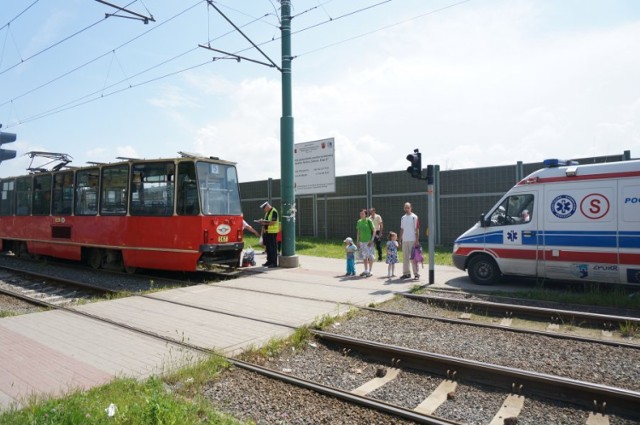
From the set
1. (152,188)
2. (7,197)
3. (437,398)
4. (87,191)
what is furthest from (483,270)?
(7,197)

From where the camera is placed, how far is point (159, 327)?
7.39m

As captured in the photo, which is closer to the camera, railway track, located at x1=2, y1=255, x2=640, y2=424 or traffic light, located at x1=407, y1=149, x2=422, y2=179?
railway track, located at x1=2, y1=255, x2=640, y2=424

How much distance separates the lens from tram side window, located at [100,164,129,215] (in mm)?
12969

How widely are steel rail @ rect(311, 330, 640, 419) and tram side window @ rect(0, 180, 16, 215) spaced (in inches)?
697

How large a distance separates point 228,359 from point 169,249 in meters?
6.90

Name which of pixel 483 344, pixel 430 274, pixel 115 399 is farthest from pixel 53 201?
pixel 483 344

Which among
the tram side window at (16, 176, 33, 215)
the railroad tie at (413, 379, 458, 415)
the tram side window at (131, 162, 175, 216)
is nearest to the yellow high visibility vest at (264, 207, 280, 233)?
the tram side window at (131, 162, 175, 216)

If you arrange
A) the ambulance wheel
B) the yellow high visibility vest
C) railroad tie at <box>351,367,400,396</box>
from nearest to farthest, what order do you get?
railroad tie at <box>351,367,400,396</box> → the ambulance wheel → the yellow high visibility vest

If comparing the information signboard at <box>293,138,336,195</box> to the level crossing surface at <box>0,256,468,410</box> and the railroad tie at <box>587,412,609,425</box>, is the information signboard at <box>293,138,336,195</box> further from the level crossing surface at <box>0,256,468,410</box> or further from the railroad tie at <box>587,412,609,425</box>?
the railroad tie at <box>587,412,609,425</box>

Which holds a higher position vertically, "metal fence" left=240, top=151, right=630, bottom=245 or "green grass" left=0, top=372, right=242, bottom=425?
"metal fence" left=240, top=151, right=630, bottom=245

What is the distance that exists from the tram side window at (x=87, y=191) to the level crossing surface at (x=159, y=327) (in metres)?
5.29

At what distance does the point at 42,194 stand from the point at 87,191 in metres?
3.54

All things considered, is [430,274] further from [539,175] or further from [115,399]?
[115,399]

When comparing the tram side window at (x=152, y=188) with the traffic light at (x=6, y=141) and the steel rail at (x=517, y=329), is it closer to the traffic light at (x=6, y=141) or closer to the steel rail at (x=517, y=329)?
the steel rail at (x=517, y=329)
